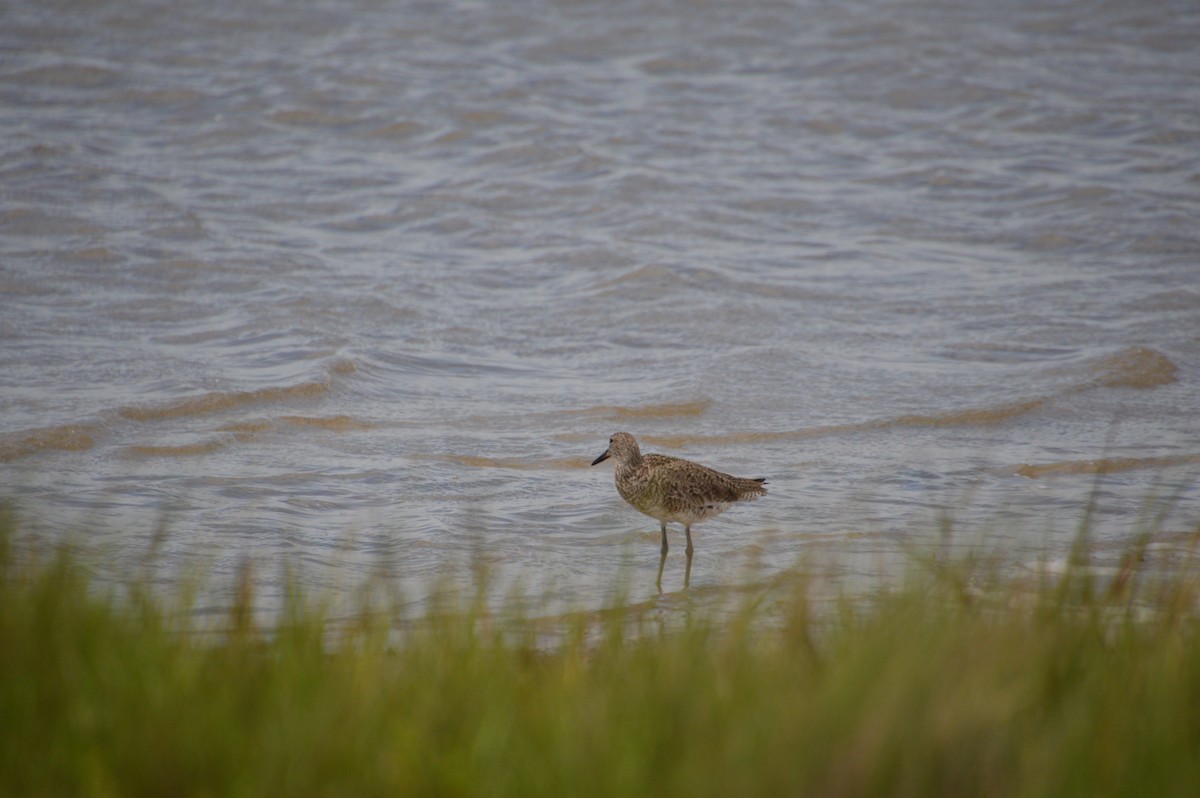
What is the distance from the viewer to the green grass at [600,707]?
3.18 meters

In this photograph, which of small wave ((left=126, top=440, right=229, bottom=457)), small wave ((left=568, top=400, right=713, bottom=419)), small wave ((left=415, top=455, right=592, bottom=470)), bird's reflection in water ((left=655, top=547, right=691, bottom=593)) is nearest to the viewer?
bird's reflection in water ((left=655, top=547, right=691, bottom=593))

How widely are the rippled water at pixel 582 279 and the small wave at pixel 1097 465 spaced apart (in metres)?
0.06

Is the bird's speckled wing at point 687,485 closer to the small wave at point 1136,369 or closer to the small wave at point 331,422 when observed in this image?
the small wave at point 331,422

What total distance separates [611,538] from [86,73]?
51.1 ft

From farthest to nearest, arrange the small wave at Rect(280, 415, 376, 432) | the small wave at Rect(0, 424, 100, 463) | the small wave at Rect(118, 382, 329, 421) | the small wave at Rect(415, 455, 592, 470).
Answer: the small wave at Rect(280, 415, 376, 432)
the small wave at Rect(118, 382, 329, 421)
the small wave at Rect(415, 455, 592, 470)
the small wave at Rect(0, 424, 100, 463)

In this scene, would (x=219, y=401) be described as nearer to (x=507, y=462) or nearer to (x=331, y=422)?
(x=331, y=422)

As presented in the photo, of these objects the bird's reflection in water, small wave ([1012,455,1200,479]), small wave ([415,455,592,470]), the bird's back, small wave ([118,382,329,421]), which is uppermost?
small wave ([118,382,329,421])

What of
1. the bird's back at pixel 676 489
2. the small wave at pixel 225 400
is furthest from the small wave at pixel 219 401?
the bird's back at pixel 676 489

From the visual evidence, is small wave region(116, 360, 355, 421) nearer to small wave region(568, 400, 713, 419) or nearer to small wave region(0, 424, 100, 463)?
small wave region(0, 424, 100, 463)

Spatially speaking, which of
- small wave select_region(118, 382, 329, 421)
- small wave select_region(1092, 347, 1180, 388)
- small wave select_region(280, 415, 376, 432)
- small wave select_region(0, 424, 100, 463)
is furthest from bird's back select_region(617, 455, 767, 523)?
small wave select_region(1092, 347, 1180, 388)

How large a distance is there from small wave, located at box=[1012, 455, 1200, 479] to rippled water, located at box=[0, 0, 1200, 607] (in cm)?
6

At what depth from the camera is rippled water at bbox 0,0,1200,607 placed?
8.27 m

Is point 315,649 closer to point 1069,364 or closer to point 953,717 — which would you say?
point 953,717

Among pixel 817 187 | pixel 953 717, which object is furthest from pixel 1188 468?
pixel 817 187
